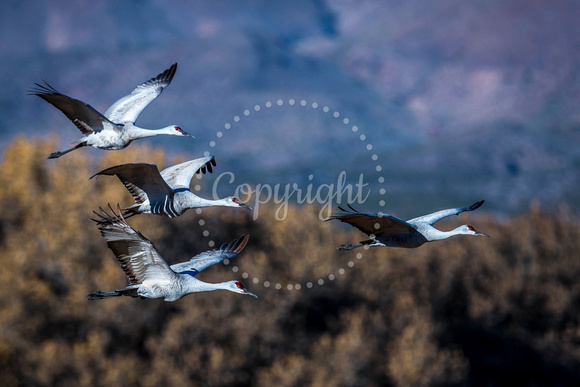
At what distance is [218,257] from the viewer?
9484 millimetres

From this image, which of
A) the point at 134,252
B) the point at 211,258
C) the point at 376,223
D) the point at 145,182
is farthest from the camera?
the point at 211,258

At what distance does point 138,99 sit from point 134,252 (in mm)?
3280

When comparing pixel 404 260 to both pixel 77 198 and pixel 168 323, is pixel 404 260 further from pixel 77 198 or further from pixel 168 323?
pixel 77 198

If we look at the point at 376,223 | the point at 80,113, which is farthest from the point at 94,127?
the point at 376,223

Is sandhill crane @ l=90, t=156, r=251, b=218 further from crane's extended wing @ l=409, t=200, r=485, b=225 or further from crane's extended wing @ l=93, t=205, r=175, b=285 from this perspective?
crane's extended wing @ l=409, t=200, r=485, b=225

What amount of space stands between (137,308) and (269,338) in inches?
311

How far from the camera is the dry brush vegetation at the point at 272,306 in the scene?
129 feet

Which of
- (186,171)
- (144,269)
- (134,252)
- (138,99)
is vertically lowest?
(144,269)

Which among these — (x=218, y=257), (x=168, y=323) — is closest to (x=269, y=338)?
(x=168, y=323)

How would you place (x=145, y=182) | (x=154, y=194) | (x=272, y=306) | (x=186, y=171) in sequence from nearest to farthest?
1. (x=145, y=182)
2. (x=154, y=194)
3. (x=186, y=171)
4. (x=272, y=306)

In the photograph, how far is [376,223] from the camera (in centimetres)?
734

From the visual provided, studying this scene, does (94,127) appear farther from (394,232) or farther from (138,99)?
(394,232)

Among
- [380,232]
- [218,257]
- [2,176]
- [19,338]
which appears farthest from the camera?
[2,176]

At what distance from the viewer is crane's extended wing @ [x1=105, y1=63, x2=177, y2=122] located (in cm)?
973
